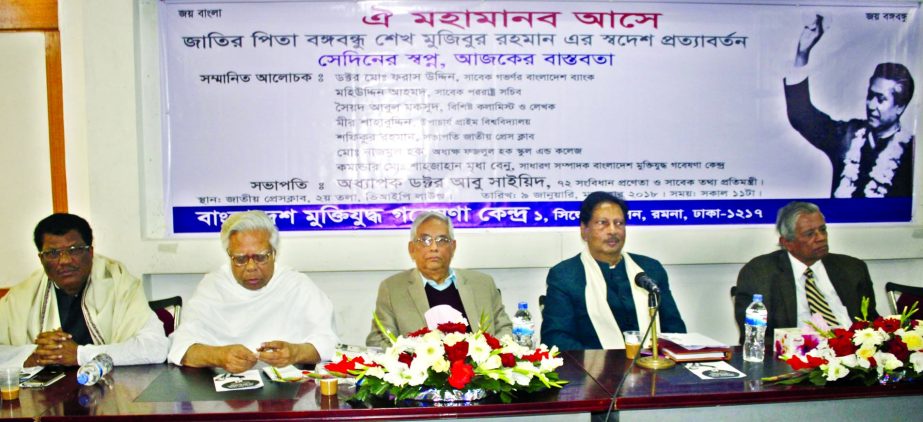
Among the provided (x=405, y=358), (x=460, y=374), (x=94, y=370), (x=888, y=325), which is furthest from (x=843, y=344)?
(x=94, y=370)

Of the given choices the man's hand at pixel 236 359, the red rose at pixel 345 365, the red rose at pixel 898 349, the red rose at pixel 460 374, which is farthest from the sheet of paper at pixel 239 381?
the red rose at pixel 898 349

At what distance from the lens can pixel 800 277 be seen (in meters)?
3.40

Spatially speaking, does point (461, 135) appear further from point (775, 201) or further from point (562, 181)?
point (775, 201)

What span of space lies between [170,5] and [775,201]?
3.62m

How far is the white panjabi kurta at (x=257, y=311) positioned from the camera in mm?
2898

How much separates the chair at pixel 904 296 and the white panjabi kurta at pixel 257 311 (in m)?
2.76

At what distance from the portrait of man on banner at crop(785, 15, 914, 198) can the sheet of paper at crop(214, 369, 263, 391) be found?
3.36 metres

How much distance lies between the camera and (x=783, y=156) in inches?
162

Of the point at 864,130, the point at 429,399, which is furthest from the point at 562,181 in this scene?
the point at 429,399

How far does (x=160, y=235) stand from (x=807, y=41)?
152 inches

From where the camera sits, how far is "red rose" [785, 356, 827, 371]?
223cm

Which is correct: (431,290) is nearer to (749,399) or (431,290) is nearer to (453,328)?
(453,328)

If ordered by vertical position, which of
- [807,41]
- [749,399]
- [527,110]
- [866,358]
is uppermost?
[807,41]

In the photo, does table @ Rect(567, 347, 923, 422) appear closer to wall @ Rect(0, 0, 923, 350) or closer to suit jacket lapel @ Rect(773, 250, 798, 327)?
suit jacket lapel @ Rect(773, 250, 798, 327)
